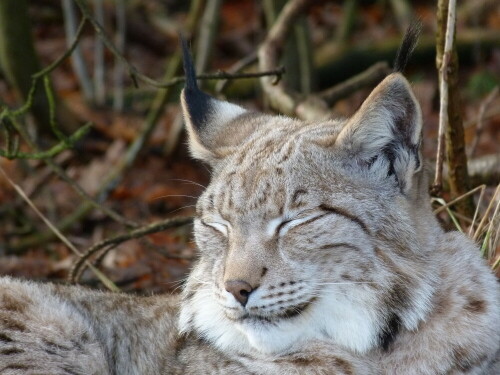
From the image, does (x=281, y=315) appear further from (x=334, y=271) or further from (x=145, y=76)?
(x=145, y=76)

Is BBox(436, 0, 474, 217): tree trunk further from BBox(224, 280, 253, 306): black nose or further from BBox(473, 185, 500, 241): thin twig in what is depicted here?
BBox(224, 280, 253, 306): black nose

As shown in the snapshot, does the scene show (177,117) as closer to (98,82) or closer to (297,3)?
(98,82)

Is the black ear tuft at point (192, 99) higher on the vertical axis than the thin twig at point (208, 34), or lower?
lower

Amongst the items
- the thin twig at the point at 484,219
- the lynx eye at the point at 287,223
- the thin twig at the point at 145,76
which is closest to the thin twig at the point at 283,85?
the thin twig at the point at 145,76

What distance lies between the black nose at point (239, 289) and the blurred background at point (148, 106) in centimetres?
164

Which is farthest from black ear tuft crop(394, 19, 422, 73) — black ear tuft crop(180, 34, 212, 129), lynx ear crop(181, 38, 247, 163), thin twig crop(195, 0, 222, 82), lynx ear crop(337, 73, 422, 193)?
thin twig crop(195, 0, 222, 82)

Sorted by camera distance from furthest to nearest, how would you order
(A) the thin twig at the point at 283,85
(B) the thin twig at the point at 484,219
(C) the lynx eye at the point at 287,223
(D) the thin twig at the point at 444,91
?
(A) the thin twig at the point at 283,85
(B) the thin twig at the point at 484,219
(D) the thin twig at the point at 444,91
(C) the lynx eye at the point at 287,223

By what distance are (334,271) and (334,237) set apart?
0.16 meters

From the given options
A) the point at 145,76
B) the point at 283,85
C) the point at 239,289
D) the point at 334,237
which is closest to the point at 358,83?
the point at 283,85

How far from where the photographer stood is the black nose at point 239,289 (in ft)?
14.0

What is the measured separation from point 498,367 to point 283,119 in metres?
1.80

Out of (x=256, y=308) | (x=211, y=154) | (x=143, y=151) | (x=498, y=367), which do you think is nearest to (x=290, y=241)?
(x=256, y=308)

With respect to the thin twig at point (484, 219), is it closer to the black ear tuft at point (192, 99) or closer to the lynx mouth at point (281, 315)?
the lynx mouth at point (281, 315)

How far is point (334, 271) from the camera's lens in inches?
173
